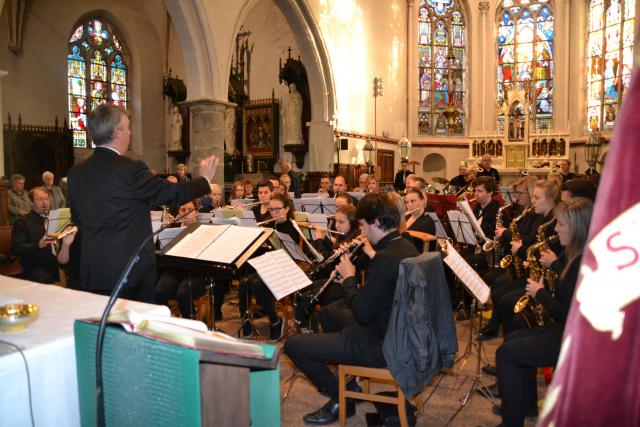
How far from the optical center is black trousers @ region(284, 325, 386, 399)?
326cm

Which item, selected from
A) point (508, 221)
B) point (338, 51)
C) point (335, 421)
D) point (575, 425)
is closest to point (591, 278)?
point (575, 425)

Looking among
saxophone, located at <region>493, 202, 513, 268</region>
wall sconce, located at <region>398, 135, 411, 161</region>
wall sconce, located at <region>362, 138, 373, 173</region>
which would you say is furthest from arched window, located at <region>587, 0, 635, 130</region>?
saxophone, located at <region>493, 202, 513, 268</region>

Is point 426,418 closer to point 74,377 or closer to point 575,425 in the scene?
point 74,377

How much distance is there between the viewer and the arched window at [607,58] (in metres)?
17.1

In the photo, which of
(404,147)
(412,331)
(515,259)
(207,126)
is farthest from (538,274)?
(404,147)

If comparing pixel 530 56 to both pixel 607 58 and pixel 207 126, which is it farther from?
pixel 207 126

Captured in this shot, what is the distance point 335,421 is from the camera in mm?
3629

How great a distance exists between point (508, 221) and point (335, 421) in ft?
12.6

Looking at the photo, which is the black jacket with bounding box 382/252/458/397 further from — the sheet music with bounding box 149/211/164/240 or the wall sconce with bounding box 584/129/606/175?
the wall sconce with bounding box 584/129/606/175

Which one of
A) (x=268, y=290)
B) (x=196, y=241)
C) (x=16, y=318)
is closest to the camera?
(x=16, y=318)

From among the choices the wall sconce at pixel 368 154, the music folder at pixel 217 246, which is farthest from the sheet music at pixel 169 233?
the wall sconce at pixel 368 154

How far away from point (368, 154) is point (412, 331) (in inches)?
542

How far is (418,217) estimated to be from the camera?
601 centimetres

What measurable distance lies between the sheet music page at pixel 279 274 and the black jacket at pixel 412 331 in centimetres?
109
